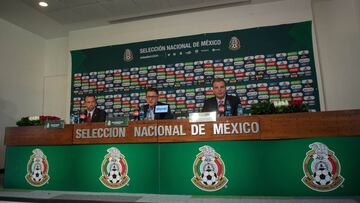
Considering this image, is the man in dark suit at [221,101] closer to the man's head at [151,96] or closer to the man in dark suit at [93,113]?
the man's head at [151,96]

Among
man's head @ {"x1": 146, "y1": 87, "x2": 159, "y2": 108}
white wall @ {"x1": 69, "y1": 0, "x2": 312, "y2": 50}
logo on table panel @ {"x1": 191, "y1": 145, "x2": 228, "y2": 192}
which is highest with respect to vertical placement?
white wall @ {"x1": 69, "y1": 0, "x2": 312, "y2": 50}

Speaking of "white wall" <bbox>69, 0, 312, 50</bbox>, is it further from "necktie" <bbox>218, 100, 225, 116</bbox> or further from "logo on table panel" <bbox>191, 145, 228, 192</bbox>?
"logo on table panel" <bbox>191, 145, 228, 192</bbox>

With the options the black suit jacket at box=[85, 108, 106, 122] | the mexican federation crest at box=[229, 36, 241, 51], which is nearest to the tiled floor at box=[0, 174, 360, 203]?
the black suit jacket at box=[85, 108, 106, 122]

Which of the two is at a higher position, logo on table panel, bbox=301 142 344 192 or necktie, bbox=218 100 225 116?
necktie, bbox=218 100 225 116

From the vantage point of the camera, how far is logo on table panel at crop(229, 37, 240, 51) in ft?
16.2

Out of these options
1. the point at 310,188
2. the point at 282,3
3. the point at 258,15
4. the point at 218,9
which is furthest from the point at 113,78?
the point at 310,188

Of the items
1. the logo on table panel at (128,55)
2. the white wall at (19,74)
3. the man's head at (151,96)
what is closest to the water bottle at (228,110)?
the man's head at (151,96)

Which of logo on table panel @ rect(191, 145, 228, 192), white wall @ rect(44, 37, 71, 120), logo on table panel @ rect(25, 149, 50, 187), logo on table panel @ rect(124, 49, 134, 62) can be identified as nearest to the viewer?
logo on table panel @ rect(191, 145, 228, 192)

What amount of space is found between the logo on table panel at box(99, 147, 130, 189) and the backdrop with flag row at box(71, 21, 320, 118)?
221cm

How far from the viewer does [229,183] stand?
272 cm

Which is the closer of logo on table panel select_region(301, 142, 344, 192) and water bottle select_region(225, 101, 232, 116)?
logo on table panel select_region(301, 142, 344, 192)

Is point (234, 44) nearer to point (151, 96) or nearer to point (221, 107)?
point (221, 107)

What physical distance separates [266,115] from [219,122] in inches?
19.7

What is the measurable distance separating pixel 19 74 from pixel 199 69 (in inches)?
159
